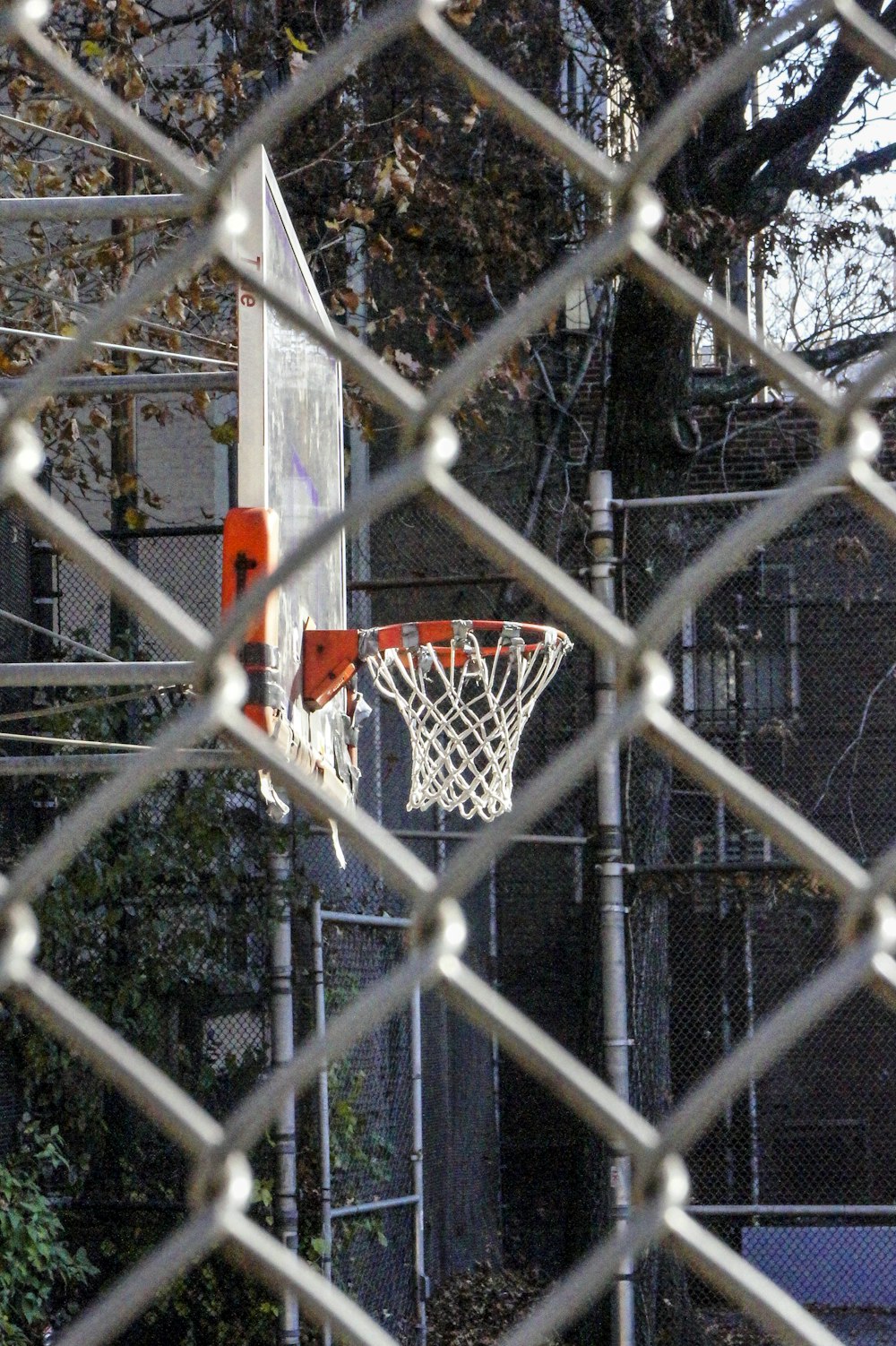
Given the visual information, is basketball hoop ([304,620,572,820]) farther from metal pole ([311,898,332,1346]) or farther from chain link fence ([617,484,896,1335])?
chain link fence ([617,484,896,1335])

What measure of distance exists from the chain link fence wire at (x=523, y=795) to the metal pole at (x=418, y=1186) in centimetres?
622

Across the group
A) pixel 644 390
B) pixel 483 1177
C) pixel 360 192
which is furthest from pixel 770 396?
pixel 483 1177

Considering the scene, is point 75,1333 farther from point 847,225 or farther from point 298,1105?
point 847,225

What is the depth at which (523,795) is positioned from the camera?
3.17ft

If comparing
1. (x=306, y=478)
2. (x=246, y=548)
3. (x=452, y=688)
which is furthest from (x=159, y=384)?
(x=246, y=548)

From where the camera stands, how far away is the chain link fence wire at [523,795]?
86cm

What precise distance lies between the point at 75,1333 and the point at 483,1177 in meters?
8.34

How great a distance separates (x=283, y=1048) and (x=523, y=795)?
5.64 metres

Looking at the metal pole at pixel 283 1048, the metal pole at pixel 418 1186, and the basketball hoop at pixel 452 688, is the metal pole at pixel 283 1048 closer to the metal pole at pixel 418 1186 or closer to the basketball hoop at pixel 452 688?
the metal pole at pixel 418 1186

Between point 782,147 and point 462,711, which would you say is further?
point 782,147

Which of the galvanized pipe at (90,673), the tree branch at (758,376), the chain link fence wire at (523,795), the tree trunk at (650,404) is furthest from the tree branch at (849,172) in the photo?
the chain link fence wire at (523,795)

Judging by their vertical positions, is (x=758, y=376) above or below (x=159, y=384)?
above

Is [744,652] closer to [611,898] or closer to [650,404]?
[650,404]

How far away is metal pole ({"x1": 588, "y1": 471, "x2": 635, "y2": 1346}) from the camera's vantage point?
603 centimetres
